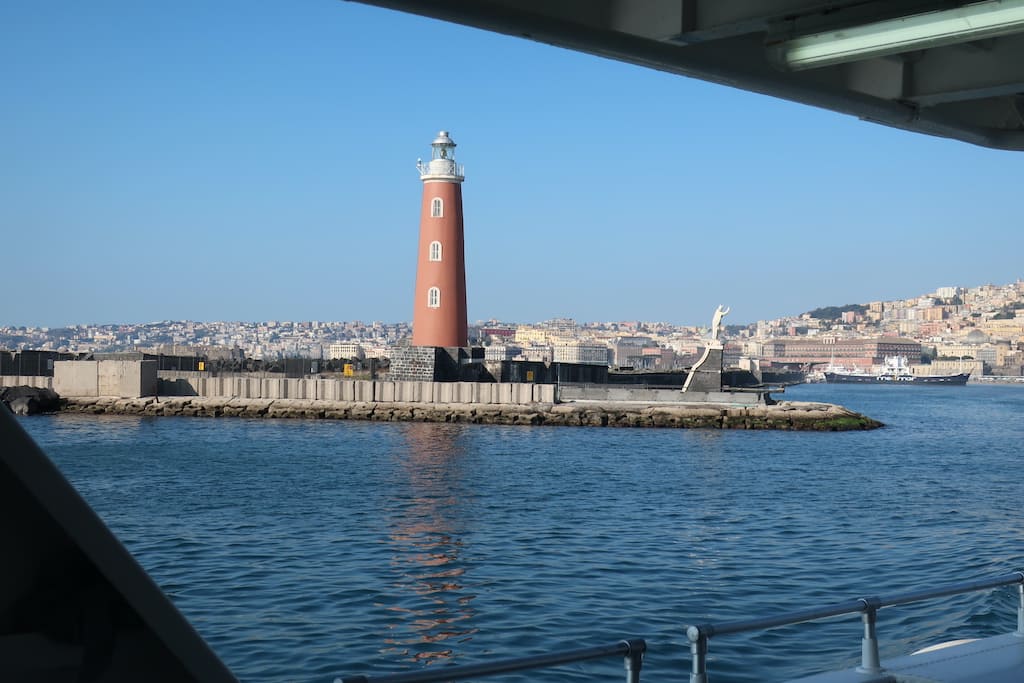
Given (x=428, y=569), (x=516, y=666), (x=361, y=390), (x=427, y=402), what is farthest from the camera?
(x=361, y=390)

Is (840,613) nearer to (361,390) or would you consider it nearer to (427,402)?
(427,402)

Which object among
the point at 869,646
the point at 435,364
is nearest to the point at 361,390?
the point at 435,364

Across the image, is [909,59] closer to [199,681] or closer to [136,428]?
[199,681]

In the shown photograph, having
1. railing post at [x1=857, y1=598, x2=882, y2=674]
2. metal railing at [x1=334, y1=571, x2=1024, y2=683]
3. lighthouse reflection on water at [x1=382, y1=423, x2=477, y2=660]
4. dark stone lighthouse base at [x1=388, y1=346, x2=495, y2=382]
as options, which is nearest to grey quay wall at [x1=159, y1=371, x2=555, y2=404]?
dark stone lighthouse base at [x1=388, y1=346, x2=495, y2=382]

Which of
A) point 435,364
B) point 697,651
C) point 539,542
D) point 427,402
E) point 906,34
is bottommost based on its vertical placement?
point 539,542

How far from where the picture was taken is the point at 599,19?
4.05 metres

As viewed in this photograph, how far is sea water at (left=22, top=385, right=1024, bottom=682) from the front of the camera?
10586 mm

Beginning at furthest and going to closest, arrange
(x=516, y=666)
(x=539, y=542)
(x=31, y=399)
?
(x=31, y=399), (x=539, y=542), (x=516, y=666)

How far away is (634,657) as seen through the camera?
139 inches

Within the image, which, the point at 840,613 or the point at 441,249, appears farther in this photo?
the point at 441,249

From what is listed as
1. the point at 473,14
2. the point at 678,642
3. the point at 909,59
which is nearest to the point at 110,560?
the point at 473,14

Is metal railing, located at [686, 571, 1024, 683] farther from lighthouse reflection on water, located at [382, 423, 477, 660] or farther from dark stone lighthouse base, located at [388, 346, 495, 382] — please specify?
dark stone lighthouse base, located at [388, 346, 495, 382]

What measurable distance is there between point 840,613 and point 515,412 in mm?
37959

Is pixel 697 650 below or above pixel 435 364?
below
